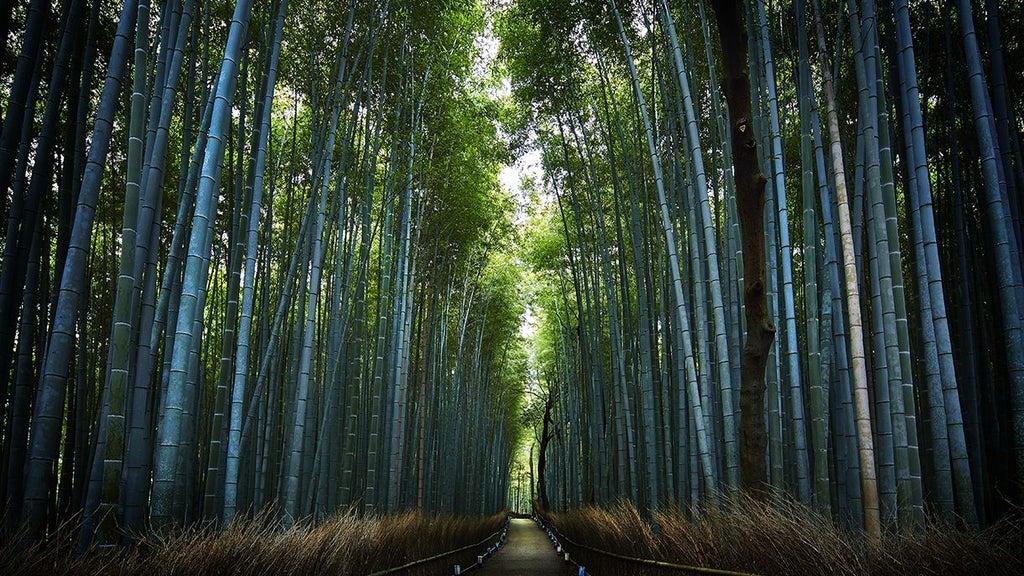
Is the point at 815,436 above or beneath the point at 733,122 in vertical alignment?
beneath

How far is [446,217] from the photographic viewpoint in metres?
7.89

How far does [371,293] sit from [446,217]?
1.68 metres

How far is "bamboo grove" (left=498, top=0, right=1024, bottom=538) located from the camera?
105 inches

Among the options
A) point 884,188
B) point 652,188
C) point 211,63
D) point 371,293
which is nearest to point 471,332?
point 371,293

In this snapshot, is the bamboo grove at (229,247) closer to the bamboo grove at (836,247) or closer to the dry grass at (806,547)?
the bamboo grove at (836,247)

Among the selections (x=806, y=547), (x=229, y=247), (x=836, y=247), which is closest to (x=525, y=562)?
(x=229, y=247)

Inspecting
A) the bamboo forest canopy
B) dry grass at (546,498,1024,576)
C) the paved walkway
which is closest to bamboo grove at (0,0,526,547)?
the bamboo forest canopy

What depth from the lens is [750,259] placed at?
9.68 feet

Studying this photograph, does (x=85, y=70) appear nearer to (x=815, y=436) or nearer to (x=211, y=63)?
(x=211, y=63)

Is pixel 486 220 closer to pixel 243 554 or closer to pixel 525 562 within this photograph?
pixel 525 562

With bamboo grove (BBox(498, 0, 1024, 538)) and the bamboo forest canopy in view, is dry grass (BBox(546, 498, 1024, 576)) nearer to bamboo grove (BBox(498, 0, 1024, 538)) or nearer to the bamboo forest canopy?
bamboo grove (BBox(498, 0, 1024, 538))

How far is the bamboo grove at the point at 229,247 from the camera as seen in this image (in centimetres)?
230

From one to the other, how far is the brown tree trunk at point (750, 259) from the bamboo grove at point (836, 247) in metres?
Answer: 0.02

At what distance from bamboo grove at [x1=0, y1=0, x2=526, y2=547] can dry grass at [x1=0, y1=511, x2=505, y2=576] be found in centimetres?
16
